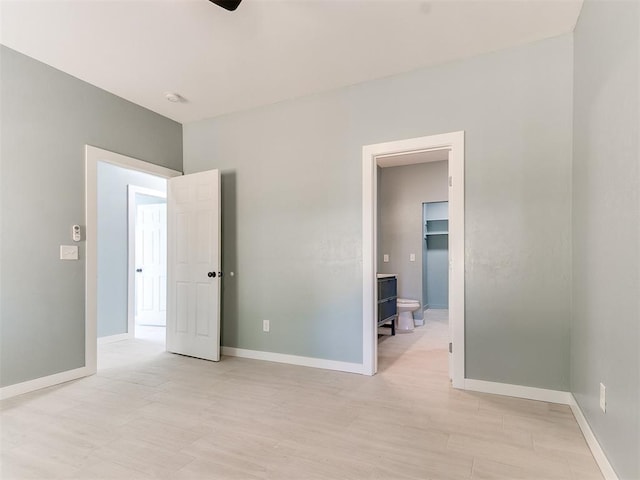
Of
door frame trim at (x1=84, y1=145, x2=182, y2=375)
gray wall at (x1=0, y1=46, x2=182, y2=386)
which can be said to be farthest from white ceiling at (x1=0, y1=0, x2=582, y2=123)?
door frame trim at (x1=84, y1=145, x2=182, y2=375)

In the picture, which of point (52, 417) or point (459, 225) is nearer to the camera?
point (52, 417)

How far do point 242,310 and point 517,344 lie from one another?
2.65 m

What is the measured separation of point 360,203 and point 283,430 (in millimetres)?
1987

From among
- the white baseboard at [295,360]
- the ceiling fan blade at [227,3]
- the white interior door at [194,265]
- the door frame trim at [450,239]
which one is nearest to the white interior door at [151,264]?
the white interior door at [194,265]

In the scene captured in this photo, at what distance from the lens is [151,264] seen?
19.2ft

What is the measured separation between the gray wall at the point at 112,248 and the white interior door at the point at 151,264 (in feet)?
2.78

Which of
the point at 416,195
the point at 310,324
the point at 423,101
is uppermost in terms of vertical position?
the point at 423,101

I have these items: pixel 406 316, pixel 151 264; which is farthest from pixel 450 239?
pixel 151 264

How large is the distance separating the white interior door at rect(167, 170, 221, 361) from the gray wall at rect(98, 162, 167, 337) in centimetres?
110

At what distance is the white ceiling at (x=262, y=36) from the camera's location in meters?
2.34

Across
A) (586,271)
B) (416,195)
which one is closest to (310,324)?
(586,271)

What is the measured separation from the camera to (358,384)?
3.02 meters

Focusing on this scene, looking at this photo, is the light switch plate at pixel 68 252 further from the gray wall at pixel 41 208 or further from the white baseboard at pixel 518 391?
the white baseboard at pixel 518 391

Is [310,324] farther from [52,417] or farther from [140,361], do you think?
[52,417]
